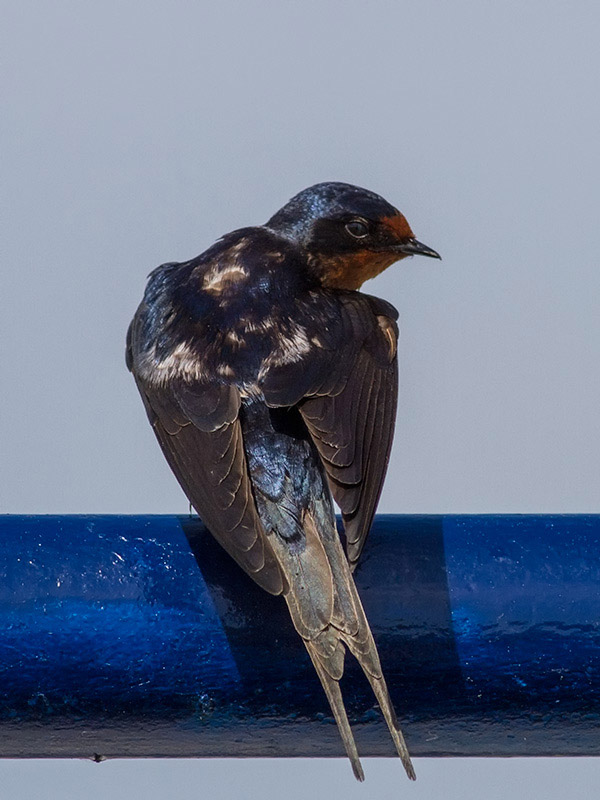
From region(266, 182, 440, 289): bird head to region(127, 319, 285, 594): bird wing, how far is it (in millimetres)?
721

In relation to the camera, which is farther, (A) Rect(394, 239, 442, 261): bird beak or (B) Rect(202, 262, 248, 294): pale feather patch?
(A) Rect(394, 239, 442, 261): bird beak

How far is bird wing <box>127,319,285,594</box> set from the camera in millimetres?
2102

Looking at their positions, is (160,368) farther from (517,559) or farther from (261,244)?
(517,559)

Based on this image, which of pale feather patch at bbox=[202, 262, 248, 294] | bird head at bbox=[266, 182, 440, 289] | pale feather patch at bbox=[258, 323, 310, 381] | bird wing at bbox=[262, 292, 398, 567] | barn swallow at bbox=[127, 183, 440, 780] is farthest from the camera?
bird head at bbox=[266, 182, 440, 289]

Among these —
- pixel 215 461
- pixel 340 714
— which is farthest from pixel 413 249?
pixel 340 714

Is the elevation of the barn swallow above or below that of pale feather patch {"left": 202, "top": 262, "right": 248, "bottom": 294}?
below

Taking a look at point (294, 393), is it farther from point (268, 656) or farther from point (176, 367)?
point (268, 656)

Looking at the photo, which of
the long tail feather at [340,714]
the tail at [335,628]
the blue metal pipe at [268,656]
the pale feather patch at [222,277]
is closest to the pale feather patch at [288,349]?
the pale feather patch at [222,277]

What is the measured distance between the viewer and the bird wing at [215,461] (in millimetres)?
2102

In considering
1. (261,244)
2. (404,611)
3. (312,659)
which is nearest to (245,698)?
(312,659)

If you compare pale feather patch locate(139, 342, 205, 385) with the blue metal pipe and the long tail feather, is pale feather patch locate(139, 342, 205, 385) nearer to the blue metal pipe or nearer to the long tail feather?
the blue metal pipe

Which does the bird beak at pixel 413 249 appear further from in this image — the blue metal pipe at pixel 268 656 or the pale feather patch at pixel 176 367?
the blue metal pipe at pixel 268 656

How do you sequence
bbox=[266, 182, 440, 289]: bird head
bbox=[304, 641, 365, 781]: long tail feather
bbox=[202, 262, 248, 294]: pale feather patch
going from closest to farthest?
bbox=[304, 641, 365, 781]: long tail feather, bbox=[202, 262, 248, 294]: pale feather patch, bbox=[266, 182, 440, 289]: bird head

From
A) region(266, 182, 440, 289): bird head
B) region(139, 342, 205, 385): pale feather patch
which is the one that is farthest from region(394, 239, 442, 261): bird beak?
region(139, 342, 205, 385): pale feather patch
